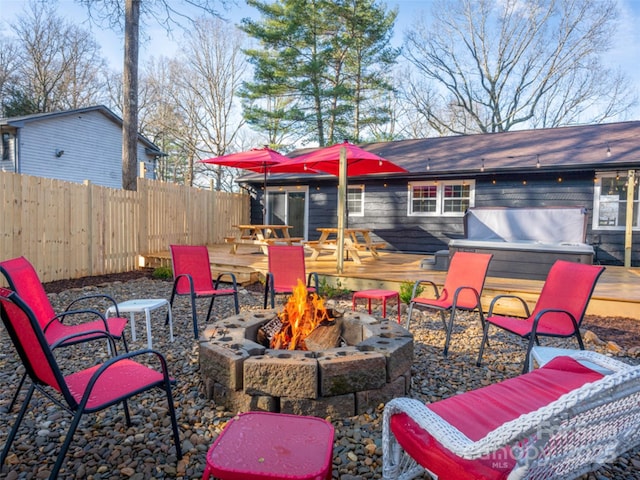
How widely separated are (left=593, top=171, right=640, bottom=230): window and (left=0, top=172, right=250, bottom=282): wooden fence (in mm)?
9096

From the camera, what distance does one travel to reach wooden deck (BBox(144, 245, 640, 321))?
15.5 feet

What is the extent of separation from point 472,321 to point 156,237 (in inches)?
267

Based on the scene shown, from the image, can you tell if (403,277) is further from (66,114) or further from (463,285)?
(66,114)

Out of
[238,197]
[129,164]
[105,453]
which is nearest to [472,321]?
[105,453]

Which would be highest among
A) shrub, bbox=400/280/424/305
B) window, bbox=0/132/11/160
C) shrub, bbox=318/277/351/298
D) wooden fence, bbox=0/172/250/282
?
window, bbox=0/132/11/160

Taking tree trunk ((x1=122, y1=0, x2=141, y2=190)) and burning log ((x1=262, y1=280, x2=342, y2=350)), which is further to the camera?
tree trunk ((x1=122, y1=0, x2=141, y2=190))

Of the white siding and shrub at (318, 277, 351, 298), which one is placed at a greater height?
the white siding

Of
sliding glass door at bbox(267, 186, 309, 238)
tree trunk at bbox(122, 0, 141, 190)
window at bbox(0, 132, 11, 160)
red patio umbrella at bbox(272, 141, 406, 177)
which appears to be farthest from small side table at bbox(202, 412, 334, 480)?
window at bbox(0, 132, 11, 160)

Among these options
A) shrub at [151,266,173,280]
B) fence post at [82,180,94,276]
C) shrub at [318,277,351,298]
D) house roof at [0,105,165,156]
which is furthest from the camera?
house roof at [0,105,165,156]

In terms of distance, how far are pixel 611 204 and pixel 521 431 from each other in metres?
9.03

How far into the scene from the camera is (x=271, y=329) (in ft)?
10.1

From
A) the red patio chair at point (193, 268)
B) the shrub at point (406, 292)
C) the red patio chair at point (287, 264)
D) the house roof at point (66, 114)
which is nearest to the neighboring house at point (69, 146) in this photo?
the house roof at point (66, 114)

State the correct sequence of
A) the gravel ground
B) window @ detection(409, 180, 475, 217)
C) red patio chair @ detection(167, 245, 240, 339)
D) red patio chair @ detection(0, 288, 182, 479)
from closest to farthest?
1. red patio chair @ detection(0, 288, 182, 479)
2. the gravel ground
3. red patio chair @ detection(167, 245, 240, 339)
4. window @ detection(409, 180, 475, 217)

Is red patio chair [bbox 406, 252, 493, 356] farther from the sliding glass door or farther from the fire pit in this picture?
the sliding glass door
